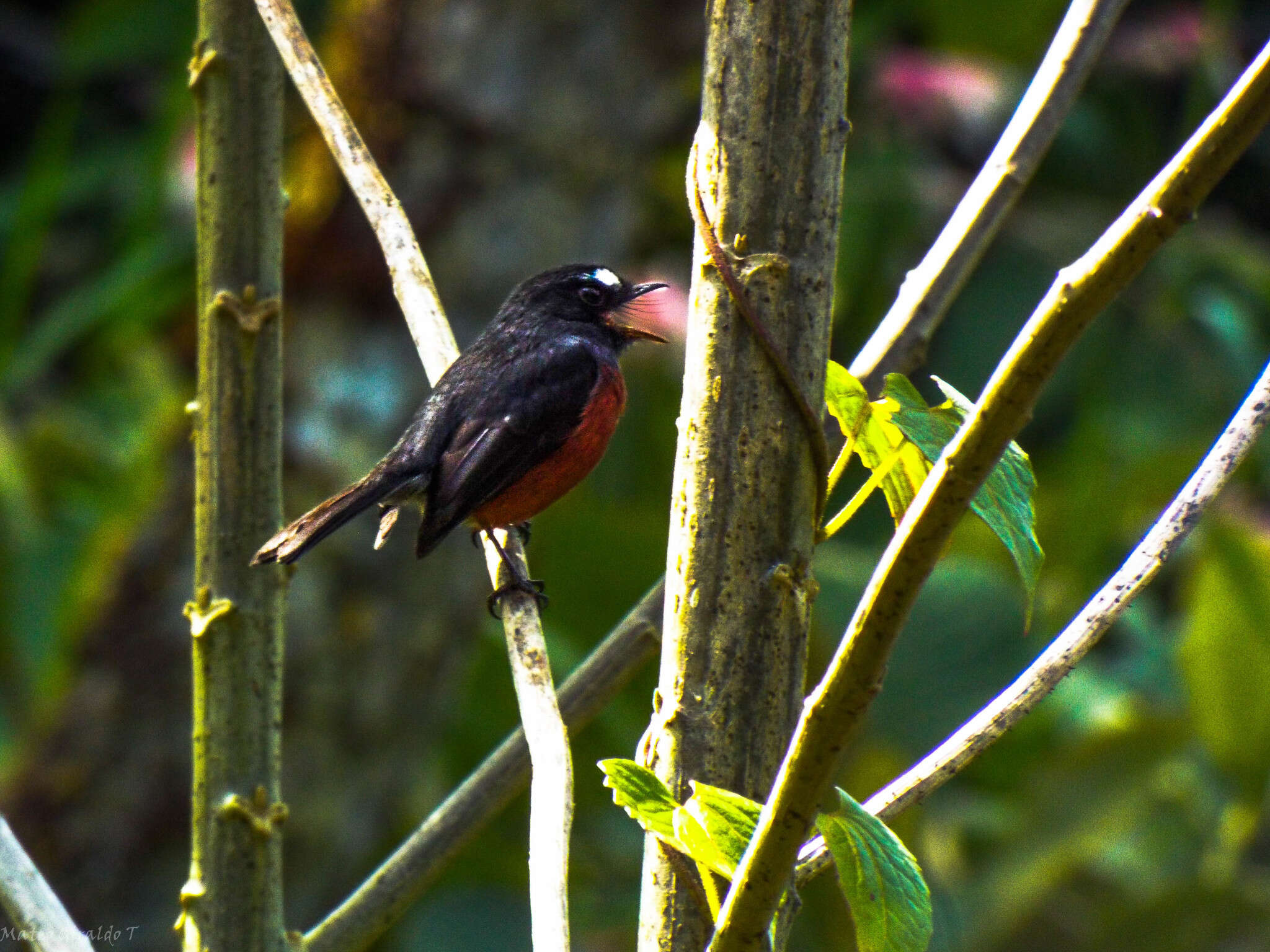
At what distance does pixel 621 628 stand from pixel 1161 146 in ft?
22.4

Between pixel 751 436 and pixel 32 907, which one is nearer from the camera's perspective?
pixel 751 436

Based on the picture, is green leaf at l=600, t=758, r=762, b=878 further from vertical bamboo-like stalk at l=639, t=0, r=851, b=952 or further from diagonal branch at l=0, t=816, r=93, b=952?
diagonal branch at l=0, t=816, r=93, b=952

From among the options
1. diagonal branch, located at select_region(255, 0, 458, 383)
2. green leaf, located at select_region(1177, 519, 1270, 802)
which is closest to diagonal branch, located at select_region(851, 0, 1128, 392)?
diagonal branch, located at select_region(255, 0, 458, 383)

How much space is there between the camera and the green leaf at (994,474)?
1.19 m

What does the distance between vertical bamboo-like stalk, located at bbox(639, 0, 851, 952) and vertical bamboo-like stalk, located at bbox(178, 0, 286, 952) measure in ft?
2.10

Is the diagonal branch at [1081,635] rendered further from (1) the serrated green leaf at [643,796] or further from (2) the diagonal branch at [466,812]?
(2) the diagonal branch at [466,812]

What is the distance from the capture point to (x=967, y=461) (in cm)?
87

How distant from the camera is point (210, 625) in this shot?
1727mm

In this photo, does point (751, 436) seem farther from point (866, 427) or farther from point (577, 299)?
point (577, 299)

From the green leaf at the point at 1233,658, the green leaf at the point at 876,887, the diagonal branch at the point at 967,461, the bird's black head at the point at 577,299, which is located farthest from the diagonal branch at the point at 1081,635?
the green leaf at the point at 1233,658

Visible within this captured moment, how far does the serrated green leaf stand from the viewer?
3.75 feet

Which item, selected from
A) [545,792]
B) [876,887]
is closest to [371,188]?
[545,792]

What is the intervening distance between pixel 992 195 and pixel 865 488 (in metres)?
0.46

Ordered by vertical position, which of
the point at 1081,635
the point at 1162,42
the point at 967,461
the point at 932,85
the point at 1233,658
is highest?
the point at 1162,42
